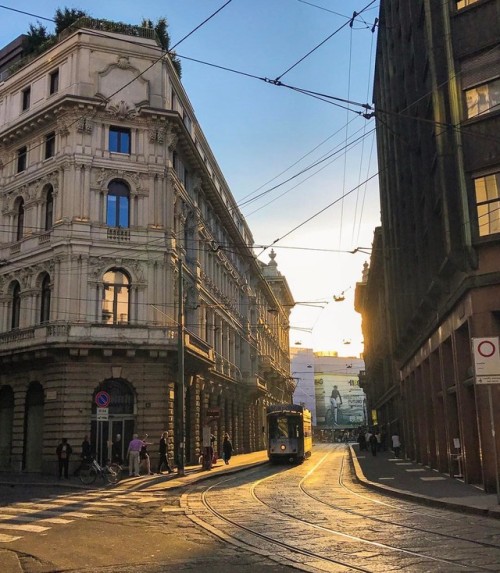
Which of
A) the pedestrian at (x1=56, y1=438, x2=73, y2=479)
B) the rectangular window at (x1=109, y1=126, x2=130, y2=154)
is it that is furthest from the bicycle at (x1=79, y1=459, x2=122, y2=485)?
the rectangular window at (x1=109, y1=126, x2=130, y2=154)

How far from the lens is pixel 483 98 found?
1802 cm

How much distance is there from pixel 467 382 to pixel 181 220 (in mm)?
19561

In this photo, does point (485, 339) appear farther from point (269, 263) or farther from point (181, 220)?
point (269, 263)

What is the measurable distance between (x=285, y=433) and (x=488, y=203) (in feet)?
71.3

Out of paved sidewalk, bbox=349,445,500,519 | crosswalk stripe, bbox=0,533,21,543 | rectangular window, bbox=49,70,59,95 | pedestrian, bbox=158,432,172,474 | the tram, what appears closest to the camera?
crosswalk stripe, bbox=0,533,21,543

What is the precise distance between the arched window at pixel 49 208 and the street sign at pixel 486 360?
23204mm

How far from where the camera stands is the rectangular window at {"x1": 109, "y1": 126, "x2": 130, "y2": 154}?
31359 millimetres

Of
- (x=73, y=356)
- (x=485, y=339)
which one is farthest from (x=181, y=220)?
(x=485, y=339)

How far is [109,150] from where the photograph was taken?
31.1 m

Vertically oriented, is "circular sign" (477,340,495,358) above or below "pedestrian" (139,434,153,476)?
above

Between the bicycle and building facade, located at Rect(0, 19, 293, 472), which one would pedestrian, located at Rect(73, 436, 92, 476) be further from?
building facade, located at Rect(0, 19, 293, 472)

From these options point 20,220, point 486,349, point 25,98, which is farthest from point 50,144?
point 486,349

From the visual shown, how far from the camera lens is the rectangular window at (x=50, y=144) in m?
31.6

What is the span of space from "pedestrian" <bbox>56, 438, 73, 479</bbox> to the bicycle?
204cm
